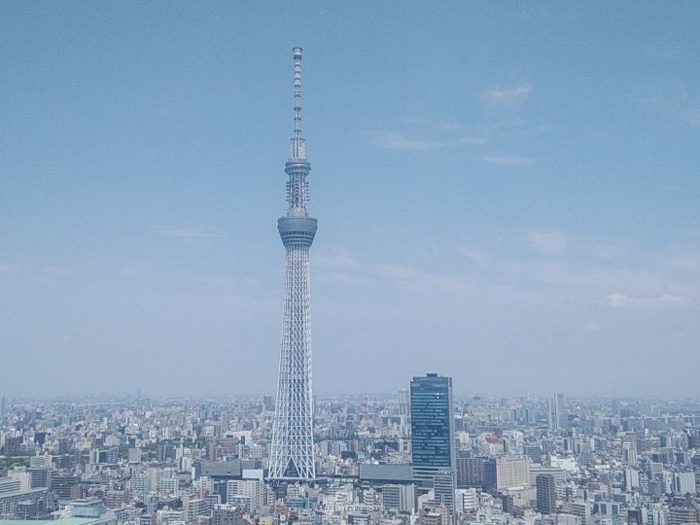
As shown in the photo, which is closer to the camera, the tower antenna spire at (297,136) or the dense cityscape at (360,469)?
the dense cityscape at (360,469)

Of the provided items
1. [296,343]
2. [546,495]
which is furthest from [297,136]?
[546,495]

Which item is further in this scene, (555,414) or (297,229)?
(555,414)

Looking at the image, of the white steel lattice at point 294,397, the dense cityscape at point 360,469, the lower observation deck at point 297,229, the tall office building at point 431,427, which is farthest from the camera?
the lower observation deck at point 297,229

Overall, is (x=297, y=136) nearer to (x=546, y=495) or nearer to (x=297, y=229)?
(x=297, y=229)

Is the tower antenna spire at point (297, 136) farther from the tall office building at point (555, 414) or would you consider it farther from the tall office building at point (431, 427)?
the tall office building at point (555, 414)

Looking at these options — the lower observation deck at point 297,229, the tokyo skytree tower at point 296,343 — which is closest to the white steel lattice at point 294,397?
the tokyo skytree tower at point 296,343

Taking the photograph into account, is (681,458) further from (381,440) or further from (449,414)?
(381,440)

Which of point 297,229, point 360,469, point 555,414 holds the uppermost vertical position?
point 297,229

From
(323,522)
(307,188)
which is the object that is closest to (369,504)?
(323,522)
